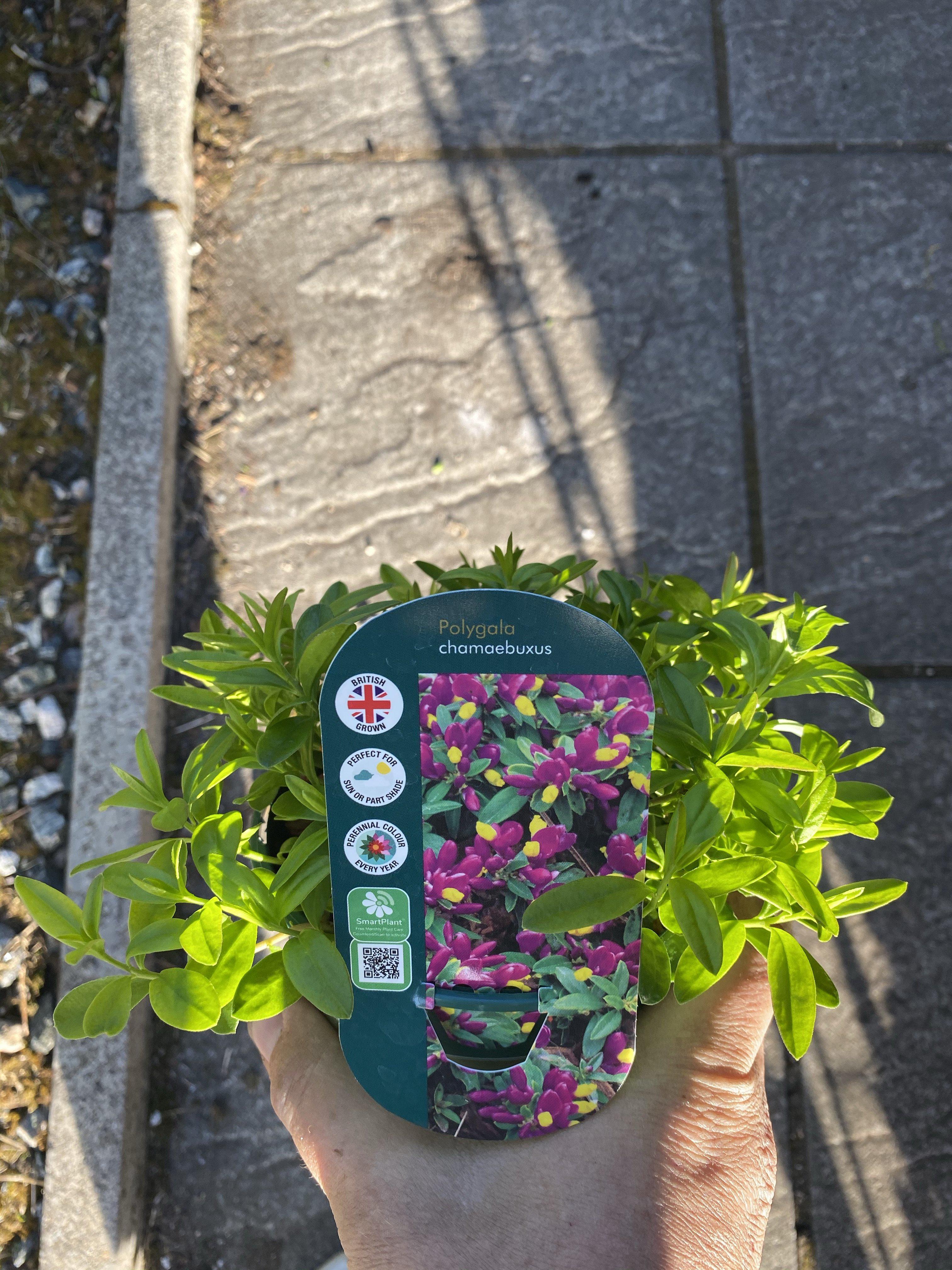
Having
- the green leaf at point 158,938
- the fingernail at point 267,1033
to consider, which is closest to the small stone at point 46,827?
the fingernail at point 267,1033

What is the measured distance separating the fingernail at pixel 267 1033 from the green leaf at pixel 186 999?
45cm

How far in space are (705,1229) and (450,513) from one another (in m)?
1.64

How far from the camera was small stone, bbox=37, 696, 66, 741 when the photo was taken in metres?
2.12

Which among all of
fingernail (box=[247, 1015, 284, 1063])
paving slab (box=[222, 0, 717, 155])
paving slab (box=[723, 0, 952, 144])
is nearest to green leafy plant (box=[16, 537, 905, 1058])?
fingernail (box=[247, 1015, 284, 1063])

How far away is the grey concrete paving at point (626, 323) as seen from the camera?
2244 millimetres

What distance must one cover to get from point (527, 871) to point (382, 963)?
8.3 inches

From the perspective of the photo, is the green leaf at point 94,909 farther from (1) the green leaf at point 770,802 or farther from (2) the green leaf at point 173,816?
(1) the green leaf at point 770,802

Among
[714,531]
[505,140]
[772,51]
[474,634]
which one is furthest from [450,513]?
[772,51]

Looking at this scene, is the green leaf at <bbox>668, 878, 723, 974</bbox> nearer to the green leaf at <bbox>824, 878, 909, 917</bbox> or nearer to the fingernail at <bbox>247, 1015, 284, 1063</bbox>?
the green leaf at <bbox>824, 878, 909, 917</bbox>

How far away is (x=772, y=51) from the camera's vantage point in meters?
2.51

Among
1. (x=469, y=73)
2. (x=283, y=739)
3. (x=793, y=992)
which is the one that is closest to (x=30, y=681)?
(x=283, y=739)

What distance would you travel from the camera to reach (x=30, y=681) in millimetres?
2146

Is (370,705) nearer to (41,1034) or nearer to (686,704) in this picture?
(686,704)

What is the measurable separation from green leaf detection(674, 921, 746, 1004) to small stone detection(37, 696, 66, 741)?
170 cm
